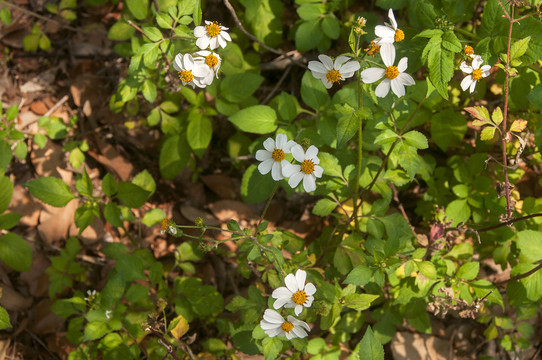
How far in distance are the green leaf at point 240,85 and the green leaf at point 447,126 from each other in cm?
117

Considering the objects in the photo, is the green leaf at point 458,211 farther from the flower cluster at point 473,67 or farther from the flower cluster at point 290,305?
the flower cluster at point 290,305

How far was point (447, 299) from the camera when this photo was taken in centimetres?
236

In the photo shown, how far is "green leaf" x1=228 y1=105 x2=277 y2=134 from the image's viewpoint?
8.28ft

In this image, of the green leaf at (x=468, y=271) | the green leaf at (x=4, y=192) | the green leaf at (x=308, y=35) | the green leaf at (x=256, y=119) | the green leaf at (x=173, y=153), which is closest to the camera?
the green leaf at (x=468, y=271)

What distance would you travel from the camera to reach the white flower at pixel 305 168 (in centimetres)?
200

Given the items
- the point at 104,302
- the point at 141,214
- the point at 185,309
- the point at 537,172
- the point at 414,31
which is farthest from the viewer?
the point at 141,214

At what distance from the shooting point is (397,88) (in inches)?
77.0

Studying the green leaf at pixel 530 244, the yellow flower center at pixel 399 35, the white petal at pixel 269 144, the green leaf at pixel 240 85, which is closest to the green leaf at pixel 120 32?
the green leaf at pixel 240 85

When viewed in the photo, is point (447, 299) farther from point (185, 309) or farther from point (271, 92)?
point (271, 92)

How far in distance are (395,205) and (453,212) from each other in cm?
56

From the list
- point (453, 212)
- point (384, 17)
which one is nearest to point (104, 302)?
point (453, 212)

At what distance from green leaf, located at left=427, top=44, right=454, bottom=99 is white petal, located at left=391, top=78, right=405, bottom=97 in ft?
0.46

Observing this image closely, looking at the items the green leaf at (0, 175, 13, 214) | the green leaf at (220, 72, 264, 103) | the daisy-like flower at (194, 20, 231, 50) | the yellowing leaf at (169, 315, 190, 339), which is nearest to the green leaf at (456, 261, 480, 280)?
the yellowing leaf at (169, 315, 190, 339)

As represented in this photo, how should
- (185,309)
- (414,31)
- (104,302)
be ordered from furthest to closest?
1. (185,309)
2. (104,302)
3. (414,31)
